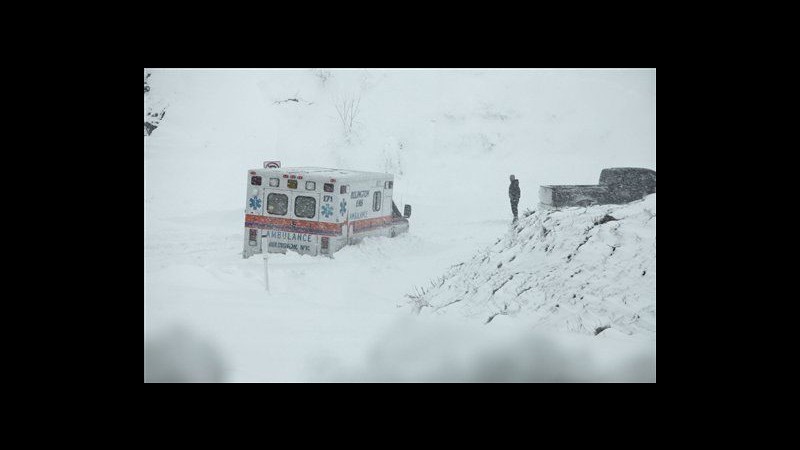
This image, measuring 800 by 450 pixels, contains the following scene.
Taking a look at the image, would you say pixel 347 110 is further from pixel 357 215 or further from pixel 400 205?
pixel 357 215

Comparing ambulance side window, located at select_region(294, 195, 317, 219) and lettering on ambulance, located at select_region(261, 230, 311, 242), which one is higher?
ambulance side window, located at select_region(294, 195, 317, 219)

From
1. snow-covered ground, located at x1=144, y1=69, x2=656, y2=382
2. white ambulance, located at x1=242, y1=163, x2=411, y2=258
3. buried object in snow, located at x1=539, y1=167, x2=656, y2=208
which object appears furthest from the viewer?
buried object in snow, located at x1=539, y1=167, x2=656, y2=208

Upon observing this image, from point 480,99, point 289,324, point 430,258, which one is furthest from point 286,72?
point 289,324

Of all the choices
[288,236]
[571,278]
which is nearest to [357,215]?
[288,236]

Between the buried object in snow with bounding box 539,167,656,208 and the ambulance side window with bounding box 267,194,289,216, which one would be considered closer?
the ambulance side window with bounding box 267,194,289,216

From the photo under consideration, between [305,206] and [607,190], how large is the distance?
24.0 ft

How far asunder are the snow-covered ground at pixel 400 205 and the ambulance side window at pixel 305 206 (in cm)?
69

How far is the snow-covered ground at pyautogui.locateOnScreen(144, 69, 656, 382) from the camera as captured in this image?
919cm

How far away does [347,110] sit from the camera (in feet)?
80.0

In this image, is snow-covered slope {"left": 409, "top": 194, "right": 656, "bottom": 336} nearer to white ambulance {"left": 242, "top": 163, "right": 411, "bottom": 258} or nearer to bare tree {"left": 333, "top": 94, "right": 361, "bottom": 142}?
white ambulance {"left": 242, "top": 163, "right": 411, "bottom": 258}

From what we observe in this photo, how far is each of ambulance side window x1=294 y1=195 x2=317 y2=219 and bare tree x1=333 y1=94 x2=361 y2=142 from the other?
1076cm

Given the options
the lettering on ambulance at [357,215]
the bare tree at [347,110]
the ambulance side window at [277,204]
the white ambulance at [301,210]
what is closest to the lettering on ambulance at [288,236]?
the white ambulance at [301,210]

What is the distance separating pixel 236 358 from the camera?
362 inches

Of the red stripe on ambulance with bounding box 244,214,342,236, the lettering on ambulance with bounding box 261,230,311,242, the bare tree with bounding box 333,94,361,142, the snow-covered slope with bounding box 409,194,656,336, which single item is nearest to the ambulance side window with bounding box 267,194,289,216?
the red stripe on ambulance with bounding box 244,214,342,236
